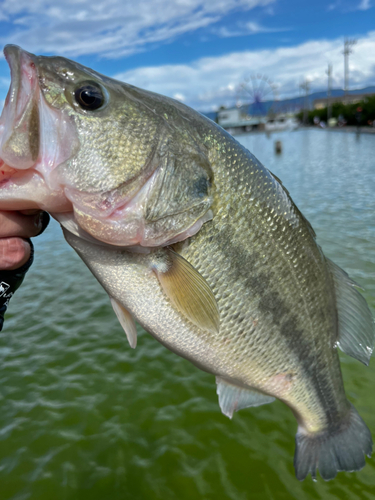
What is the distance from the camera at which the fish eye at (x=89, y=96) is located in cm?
168

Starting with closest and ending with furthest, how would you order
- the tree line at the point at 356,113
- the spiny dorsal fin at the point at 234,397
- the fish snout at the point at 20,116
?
the fish snout at the point at 20,116 → the spiny dorsal fin at the point at 234,397 → the tree line at the point at 356,113

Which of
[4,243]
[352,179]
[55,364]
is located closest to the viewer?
[4,243]

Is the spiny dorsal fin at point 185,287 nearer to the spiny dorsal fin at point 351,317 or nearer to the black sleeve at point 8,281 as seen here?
the black sleeve at point 8,281

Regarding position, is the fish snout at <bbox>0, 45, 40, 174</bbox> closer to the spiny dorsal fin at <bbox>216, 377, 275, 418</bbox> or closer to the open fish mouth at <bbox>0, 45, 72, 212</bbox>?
the open fish mouth at <bbox>0, 45, 72, 212</bbox>

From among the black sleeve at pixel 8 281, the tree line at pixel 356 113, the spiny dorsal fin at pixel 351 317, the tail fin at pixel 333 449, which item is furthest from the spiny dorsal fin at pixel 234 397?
→ the tree line at pixel 356 113

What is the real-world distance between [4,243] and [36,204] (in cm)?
37

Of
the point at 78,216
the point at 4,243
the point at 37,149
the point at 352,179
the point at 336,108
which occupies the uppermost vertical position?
the point at 336,108

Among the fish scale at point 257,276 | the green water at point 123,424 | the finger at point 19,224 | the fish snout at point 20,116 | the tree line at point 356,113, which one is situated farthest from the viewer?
the tree line at point 356,113

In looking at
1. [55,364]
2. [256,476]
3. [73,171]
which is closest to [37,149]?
[73,171]

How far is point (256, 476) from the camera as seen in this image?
350 cm

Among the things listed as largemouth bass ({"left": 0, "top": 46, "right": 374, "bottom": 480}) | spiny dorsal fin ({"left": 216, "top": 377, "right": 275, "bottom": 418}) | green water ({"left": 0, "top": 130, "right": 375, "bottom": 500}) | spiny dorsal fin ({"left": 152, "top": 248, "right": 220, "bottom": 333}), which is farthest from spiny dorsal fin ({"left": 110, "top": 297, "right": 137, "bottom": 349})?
green water ({"left": 0, "top": 130, "right": 375, "bottom": 500})

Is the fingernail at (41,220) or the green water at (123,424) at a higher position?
the fingernail at (41,220)

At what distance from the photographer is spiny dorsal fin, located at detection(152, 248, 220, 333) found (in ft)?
6.18

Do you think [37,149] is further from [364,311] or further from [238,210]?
[364,311]
